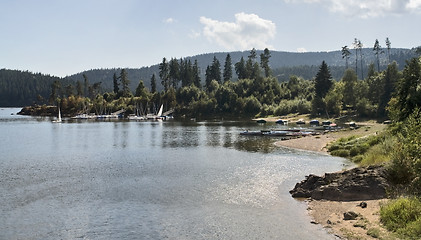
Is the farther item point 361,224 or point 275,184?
point 275,184

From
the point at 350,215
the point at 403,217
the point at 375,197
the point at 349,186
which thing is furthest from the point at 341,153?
the point at 403,217

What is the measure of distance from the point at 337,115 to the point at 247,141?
257 ft

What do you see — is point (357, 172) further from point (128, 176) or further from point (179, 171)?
point (128, 176)

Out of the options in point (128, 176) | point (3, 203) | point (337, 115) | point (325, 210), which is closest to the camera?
point (325, 210)

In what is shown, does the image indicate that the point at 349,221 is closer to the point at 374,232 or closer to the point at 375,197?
the point at 374,232

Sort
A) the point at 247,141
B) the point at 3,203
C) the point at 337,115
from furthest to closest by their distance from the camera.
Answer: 1. the point at 337,115
2. the point at 247,141
3. the point at 3,203

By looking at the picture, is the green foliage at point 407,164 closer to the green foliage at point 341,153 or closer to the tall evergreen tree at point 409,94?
the tall evergreen tree at point 409,94

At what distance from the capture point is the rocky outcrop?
119 feet

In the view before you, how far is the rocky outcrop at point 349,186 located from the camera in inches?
1426

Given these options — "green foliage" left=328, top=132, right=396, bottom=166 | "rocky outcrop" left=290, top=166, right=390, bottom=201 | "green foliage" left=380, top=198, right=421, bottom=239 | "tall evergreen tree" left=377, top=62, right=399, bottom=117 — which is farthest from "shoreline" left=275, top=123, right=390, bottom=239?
"tall evergreen tree" left=377, top=62, right=399, bottom=117

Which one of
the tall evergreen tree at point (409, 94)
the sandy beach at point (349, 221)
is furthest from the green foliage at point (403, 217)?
the tall evergreen tree at point (409, 94)

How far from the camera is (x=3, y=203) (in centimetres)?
3928

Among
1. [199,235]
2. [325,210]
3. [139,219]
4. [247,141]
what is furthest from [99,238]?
[247,141]

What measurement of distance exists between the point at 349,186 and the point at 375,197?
2.75 meters
